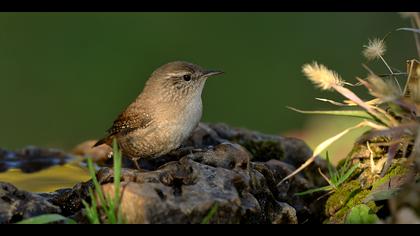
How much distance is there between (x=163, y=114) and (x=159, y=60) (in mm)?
7690

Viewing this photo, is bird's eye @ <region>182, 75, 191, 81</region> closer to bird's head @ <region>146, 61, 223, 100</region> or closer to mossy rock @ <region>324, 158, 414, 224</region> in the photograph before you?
bird's head @ <region>146, 61, 223, 100</region>

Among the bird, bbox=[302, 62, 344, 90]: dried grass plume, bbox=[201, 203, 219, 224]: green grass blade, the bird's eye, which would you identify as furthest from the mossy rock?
the bird's eye

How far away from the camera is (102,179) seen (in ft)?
14.9

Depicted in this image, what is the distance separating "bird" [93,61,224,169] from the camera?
566cm

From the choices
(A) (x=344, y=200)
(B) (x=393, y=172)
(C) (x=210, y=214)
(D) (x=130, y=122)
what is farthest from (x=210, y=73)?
(C) (x=210, y=214)

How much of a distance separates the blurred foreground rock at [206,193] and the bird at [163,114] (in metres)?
0.21

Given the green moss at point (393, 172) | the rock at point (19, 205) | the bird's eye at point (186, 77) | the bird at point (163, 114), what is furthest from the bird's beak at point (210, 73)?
the rock at point (19, 205)

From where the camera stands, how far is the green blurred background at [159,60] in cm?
1172

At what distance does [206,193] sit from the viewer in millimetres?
4145

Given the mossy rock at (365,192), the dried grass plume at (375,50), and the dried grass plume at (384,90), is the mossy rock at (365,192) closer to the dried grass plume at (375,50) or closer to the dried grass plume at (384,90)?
the dried grass plume at (384,90)
